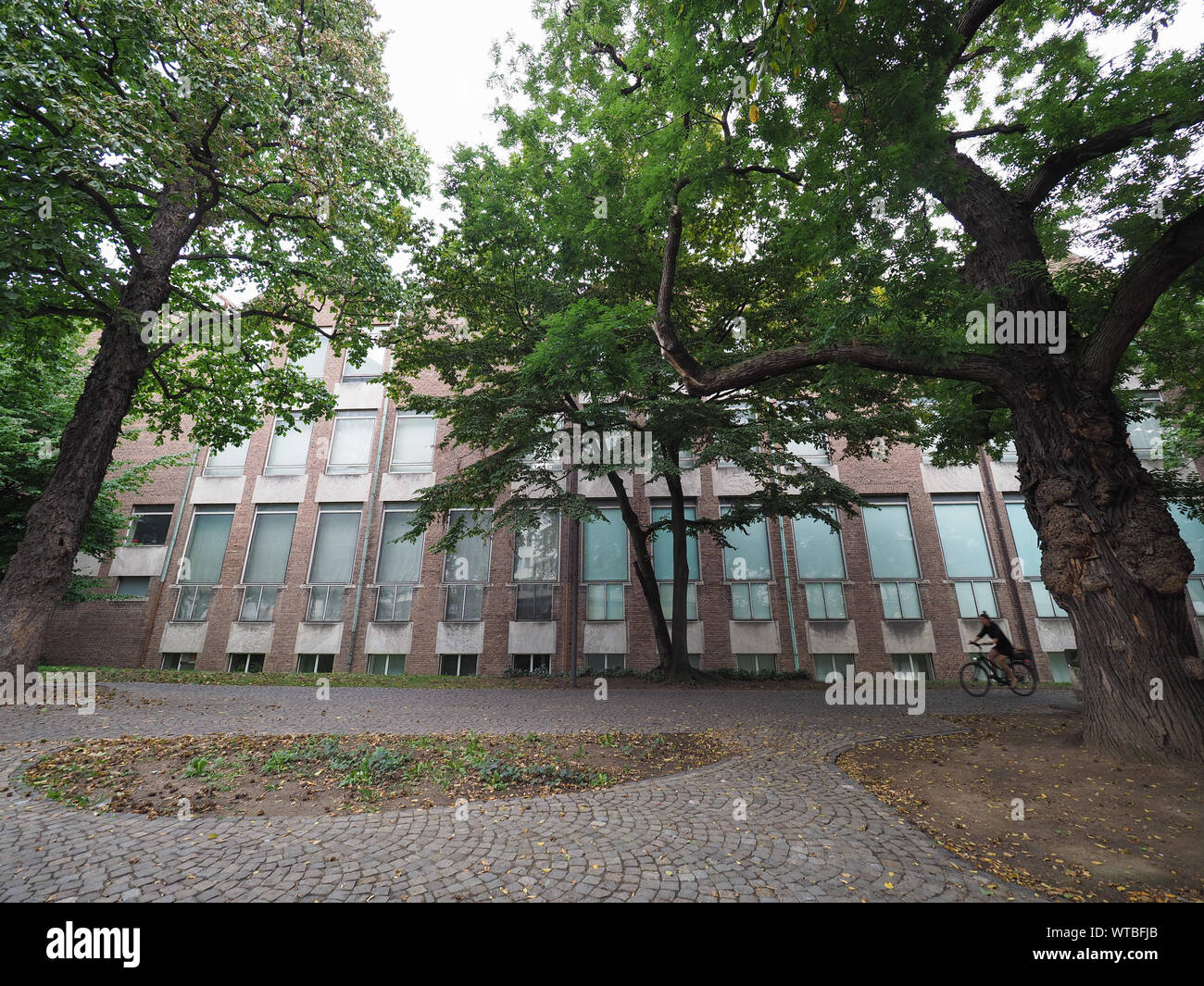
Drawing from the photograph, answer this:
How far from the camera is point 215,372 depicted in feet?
41.7

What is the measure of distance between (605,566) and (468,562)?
4620 millimetres

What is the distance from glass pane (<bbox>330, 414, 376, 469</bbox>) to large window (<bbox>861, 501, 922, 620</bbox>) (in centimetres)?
1747

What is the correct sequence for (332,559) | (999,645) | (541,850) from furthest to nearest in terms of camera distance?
1. (332,559)
2. (999,645)
3. (541,850)

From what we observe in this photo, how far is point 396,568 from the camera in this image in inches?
708

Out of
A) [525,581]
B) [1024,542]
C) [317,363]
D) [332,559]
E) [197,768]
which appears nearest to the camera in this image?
[197,768]

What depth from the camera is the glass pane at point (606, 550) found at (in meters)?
17.6

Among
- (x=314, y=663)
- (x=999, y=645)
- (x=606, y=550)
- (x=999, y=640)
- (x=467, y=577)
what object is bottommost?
(x=314, y=663)

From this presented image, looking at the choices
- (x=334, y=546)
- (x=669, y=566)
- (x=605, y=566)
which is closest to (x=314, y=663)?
(x=334, y=546)

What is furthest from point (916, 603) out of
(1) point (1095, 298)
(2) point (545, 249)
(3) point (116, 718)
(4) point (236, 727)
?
(3) point (116, 718)

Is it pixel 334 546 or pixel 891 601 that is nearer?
pixel 891 601

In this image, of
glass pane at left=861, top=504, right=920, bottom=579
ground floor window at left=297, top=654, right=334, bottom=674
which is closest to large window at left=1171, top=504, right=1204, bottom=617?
glass pane at left=861, top=504, right=920, bottom=579

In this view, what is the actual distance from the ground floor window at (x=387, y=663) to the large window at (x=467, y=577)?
2.02m

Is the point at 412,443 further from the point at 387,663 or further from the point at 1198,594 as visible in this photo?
the point at 1198,594

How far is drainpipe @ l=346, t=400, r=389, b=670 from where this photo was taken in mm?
17089
